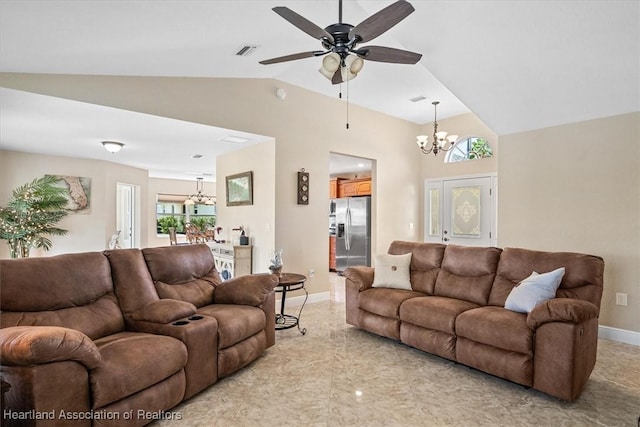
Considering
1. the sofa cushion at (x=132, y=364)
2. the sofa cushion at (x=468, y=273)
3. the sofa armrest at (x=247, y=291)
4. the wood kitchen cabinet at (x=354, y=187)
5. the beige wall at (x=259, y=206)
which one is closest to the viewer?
the sofa cushion at (x=132, y=364)

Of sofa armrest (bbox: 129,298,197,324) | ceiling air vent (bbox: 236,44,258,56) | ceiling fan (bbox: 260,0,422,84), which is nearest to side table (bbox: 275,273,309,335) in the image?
sofa armrest (bbox: 129,298,197,324)

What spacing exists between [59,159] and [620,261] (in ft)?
26.2

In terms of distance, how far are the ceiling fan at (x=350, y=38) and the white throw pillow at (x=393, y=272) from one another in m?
2.05

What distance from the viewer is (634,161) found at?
3.45 metres

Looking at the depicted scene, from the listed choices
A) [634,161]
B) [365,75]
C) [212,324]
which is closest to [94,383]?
[212,324]

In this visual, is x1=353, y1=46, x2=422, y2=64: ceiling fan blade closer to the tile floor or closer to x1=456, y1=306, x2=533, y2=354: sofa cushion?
x1=456, y1=306, x2=533, y2=354: sofa cushion

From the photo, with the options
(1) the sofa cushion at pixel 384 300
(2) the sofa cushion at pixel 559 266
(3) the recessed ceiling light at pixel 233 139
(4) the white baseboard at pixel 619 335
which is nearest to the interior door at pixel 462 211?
(4) the white baseboard at pixel 619 335

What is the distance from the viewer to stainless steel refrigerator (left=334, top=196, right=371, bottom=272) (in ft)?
22.1

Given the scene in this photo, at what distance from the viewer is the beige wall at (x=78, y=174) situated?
537cm

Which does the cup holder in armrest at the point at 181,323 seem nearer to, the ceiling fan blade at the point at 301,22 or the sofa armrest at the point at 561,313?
the ceiling fan blade at the point at 301,22

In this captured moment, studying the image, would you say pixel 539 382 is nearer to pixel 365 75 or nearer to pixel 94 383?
pixel 94 383

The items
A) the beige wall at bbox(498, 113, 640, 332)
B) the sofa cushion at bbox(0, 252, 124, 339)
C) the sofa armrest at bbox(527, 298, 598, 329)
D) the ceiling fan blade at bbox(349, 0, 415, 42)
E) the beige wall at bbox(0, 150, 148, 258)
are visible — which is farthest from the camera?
the beige wall at bbox(0, 150, 148, 258)

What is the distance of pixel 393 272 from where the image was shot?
3777 millimetres

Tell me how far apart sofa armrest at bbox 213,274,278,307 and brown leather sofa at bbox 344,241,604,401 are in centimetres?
108
